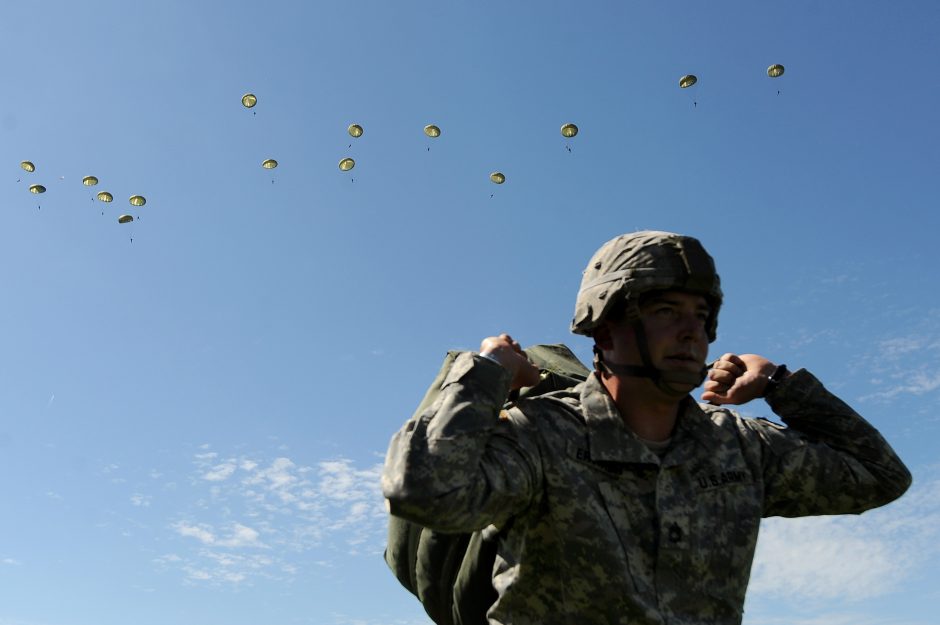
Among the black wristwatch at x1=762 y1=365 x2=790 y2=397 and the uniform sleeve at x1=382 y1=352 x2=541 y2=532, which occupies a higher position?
the black wristwatch at x1=762 y1=365 x2=790 y2=397

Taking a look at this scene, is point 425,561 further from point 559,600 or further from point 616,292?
point 616,292

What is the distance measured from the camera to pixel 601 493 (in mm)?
6000

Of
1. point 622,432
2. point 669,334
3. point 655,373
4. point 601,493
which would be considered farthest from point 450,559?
point 669,334

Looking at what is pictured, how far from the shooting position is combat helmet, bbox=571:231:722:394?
6344 millimetres

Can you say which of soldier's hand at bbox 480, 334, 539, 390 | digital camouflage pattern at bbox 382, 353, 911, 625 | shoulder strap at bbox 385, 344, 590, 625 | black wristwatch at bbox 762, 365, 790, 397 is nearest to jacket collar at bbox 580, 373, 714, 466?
digital camouflage pattern at bbox 382, 353, 911, 625

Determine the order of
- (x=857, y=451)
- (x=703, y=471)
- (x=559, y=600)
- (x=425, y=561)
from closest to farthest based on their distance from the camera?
(x=559, y=600), (x=703, y=471), (x=857, y=451), (x=425, y=561)

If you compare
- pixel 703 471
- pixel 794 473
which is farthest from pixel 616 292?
pixel 794 473

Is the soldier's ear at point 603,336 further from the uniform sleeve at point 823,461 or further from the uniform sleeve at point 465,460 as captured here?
the uniform sleeve at point 823,461

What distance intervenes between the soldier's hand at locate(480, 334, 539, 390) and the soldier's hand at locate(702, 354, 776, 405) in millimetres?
1466

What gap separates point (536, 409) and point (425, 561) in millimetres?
1698

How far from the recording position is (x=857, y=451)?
672cm

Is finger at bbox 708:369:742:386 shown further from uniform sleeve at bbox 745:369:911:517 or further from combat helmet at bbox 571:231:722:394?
combat helmet at bbox 571:231:722:394

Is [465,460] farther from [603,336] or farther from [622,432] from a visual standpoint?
[603,336]

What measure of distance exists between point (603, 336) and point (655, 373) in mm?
529
